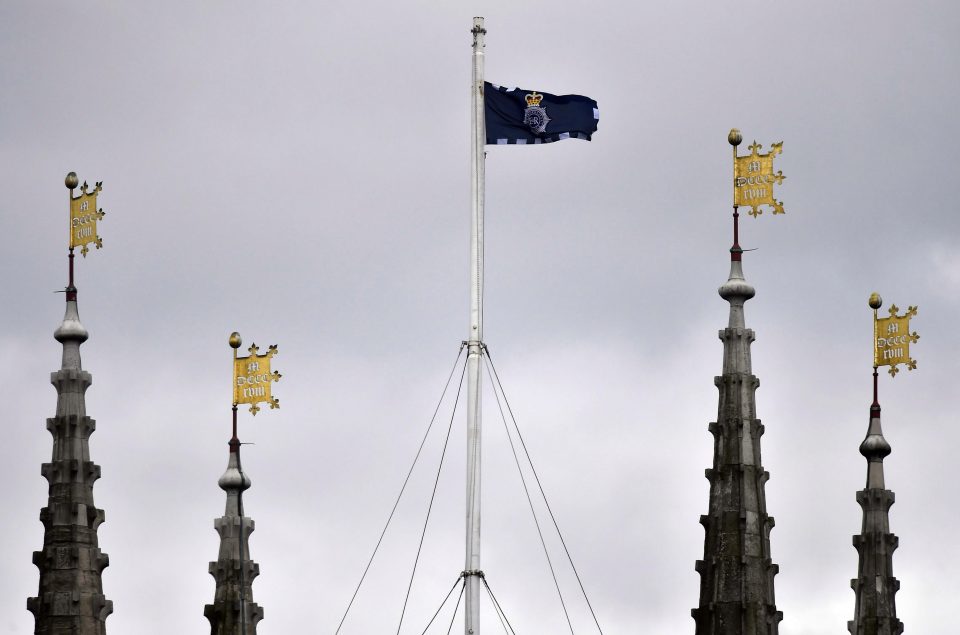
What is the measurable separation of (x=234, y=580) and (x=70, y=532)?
17.7 ft

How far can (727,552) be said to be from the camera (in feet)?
339

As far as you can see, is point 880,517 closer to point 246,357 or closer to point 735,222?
point 735,222

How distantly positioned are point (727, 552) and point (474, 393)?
31.2ft

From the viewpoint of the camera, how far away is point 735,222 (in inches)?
4242

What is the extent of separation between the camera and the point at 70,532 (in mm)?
106500

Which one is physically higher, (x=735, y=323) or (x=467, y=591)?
(x=735, y=323)

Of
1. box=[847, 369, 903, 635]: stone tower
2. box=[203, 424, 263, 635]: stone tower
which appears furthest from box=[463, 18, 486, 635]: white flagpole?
box=[847, 369, 903, 635]: stone tower

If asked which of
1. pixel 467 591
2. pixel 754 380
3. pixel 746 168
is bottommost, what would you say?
pixel 467 591

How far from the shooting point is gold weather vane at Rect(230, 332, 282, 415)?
109 metres

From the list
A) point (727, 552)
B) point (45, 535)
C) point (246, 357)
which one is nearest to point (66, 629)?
point (45, 535)

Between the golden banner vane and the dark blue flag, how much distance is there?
14295 millimetres

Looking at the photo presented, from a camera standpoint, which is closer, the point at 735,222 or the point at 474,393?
the point at 474,393

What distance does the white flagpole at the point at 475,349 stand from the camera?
99375mm

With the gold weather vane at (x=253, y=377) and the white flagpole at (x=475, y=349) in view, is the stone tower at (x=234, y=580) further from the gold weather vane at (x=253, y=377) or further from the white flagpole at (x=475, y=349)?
the white flagpole at (x=475, y=349)
